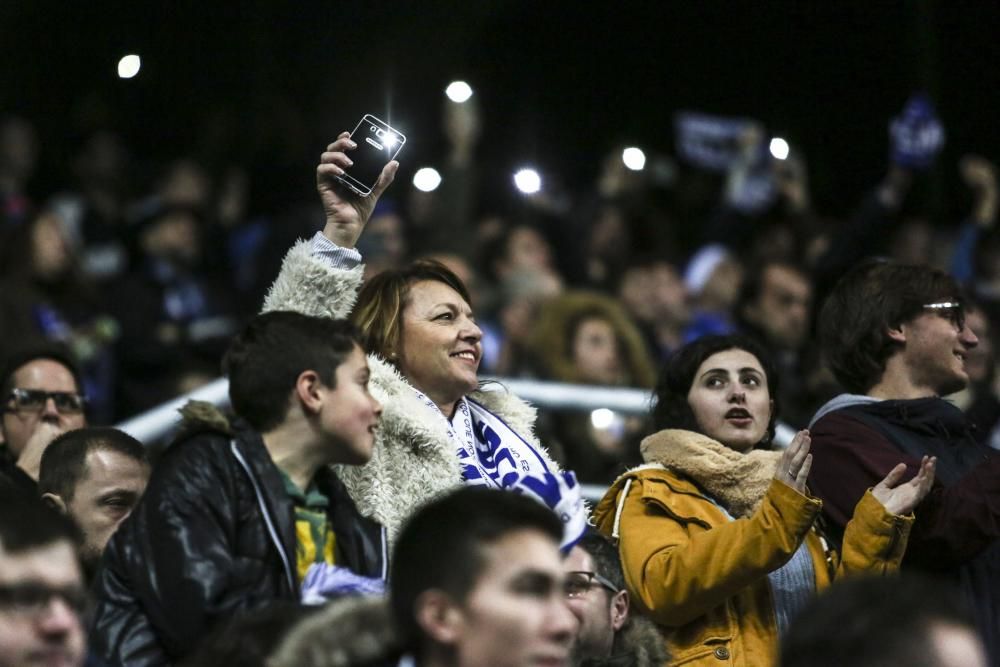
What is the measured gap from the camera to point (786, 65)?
12188 mm

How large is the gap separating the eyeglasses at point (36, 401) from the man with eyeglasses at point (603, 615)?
2.16m

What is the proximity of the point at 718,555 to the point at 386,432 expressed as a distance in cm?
98

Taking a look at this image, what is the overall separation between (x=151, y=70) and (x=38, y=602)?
9668mm

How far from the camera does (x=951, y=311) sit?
19.7 ft

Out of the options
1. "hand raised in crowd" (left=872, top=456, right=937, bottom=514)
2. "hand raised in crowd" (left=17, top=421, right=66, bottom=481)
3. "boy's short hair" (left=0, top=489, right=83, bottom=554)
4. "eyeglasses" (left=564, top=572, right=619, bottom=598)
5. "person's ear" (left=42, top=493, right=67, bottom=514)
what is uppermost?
"boy's short hair" (left=0, top=489, right=83, bottom=554)

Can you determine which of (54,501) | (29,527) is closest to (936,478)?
(54,501)

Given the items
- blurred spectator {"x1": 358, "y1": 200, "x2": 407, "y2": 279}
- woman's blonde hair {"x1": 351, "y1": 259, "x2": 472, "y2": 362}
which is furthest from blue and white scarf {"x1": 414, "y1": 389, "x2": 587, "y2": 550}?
blurred spectator {"x1": 358, "y1": 200, "x2": 407, "y2": 279}

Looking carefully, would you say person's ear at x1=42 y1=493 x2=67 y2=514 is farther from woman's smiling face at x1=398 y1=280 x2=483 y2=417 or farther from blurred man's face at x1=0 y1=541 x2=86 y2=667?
blurred man's face at x1=0 y1=541 x2=86 y2=667

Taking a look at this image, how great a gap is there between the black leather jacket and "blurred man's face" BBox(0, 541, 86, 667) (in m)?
0.45

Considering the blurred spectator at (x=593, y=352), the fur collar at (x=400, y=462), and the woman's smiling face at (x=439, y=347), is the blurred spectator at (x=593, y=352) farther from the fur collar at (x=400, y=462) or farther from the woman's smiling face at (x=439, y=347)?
the fur collar at (x=400, y=462)

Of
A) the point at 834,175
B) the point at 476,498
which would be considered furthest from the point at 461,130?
the point at 476,498

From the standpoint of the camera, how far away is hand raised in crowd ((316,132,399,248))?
5484mm

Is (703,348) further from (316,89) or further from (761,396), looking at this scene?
(316,89)

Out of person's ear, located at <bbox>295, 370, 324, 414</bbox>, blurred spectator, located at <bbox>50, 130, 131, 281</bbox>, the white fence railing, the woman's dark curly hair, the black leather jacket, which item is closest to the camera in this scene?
the black leather jacket
